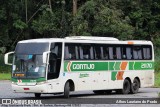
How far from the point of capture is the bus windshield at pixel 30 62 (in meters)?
24.8

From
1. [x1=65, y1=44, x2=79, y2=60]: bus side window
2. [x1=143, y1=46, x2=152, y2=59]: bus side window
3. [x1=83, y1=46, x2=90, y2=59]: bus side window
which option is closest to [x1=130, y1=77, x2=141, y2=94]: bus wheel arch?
[x1=143, y1=46, x2=152, y2=59]: bus side window

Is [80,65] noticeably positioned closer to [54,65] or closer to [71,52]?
[71,52]

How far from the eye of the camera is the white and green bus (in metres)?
24.8

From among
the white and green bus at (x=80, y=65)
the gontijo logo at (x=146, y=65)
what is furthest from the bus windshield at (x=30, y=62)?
the gontijo logo at (x=146, y=65)

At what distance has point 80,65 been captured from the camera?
2688cm

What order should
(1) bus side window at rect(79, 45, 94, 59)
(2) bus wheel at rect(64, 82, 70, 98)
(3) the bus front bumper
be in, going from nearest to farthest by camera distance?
(3) the bus front bumper
(2) bus wheel at rect(64, 82, 70, 98)
(1) bus side window at rect(79, 45, 94, 59)

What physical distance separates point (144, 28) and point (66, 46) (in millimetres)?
40000

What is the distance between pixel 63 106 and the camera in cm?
2092

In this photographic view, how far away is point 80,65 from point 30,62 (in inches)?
116

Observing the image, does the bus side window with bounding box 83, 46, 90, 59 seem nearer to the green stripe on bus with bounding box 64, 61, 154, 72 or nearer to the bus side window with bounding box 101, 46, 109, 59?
the green stripe on bus with bounding box 64, 61, 154, 72

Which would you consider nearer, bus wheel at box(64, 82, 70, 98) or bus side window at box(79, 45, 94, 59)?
bus wheel at box(64, 82, 70, 98)

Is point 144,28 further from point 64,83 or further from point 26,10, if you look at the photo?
point 64,83

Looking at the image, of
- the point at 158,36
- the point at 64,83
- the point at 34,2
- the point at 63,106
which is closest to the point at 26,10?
the point at 34,2

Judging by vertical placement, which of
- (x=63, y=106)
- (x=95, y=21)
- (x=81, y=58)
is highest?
(x=95, y=21)
